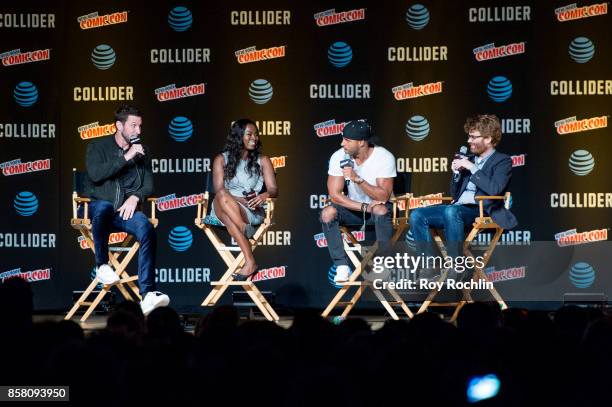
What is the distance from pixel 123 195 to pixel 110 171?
0.66 feet

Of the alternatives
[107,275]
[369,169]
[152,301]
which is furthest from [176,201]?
[369,169]

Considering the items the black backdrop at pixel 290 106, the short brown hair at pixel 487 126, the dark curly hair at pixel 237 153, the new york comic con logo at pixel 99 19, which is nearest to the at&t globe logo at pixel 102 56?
the black backdrop at pixel 290 106

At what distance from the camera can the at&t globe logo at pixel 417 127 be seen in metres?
7.89

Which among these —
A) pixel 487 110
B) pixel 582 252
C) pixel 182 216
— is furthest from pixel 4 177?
pixel 582 252

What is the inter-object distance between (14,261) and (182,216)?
1366 millimetres

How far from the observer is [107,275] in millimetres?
6340

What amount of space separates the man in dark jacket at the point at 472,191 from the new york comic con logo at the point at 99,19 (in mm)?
3001

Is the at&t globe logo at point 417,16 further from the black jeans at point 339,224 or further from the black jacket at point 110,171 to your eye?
the black jacket at point 110,171

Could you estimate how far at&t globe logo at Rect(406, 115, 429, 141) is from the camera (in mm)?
7891

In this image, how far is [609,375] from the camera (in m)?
2.70

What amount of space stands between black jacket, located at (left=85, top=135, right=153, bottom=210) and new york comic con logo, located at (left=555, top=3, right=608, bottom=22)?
3.49 metres

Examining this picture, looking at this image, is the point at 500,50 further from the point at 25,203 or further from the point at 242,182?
the point at 25,203

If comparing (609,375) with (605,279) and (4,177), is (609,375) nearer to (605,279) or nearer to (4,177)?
(605,279)

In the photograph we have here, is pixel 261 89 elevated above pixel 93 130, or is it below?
above
